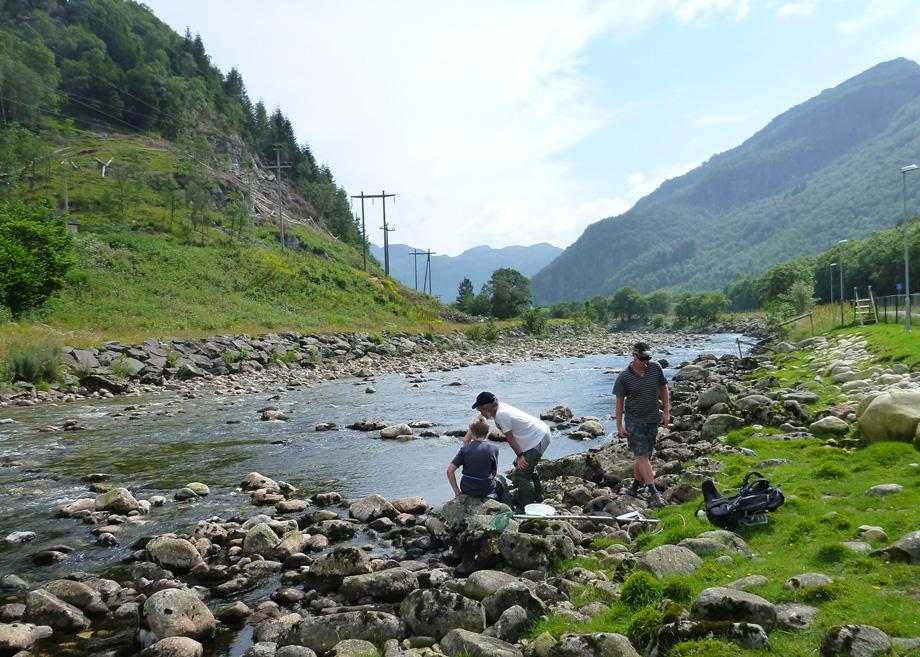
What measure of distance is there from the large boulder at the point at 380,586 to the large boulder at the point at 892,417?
8.76 m

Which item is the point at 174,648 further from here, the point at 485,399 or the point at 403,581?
the point at 485,399

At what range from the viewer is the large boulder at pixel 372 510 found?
11.6m

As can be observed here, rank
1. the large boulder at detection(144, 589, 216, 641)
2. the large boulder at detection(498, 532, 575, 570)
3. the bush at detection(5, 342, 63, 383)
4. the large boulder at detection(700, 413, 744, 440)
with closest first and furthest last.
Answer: the large boulder at detection(144, 589, 216, 641)
the large boulder at detection(498, 532, 575, 570)
the large boulder at detection(700, 413, 744, 440)
the bush at detection(5, 342, 63, 383)

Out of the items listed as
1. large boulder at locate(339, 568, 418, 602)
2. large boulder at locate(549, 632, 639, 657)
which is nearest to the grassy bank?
large boulder at locate(549, 632, 639, 657)

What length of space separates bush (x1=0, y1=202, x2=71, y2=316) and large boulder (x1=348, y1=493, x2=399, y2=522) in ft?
109

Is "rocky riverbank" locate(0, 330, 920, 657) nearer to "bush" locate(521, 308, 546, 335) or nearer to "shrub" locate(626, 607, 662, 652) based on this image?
"shrub" locate(626, 607, 662, 652)

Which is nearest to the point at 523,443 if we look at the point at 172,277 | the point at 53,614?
the point at 53,614

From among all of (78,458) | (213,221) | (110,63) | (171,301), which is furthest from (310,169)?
(78,458)

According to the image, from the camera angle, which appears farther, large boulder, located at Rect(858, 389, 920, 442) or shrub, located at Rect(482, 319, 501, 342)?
shrub, located at Rect(482, 319, 501, 342)

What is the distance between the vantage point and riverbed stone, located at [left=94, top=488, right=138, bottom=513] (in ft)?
38.8

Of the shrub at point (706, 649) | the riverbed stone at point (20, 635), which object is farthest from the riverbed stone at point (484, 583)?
the riverbed stone at point (20, 635)


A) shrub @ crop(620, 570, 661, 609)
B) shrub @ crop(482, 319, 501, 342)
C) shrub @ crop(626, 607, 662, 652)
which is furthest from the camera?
shrub @ crop(482, 319, 501, 342)

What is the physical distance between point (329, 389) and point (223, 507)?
69.8 ft

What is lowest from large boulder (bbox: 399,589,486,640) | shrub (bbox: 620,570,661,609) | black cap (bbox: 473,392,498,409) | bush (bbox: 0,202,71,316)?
large boulder (bbox: 399,589,486,640)
